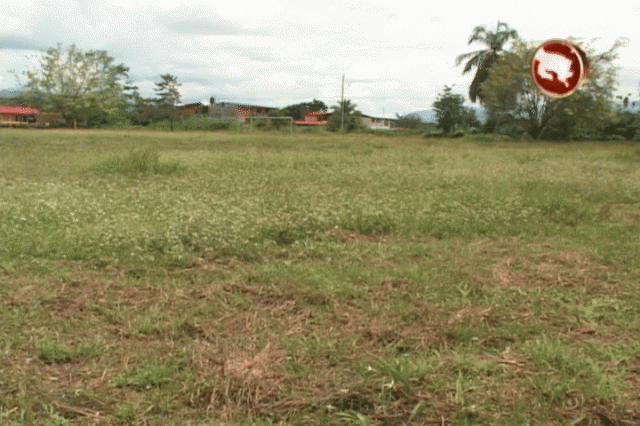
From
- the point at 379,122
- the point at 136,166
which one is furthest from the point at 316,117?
the point at 136,166

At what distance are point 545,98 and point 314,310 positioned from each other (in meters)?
36.3

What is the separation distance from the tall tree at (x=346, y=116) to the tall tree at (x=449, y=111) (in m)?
6.89

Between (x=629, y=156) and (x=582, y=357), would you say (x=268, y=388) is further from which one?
(x=629, y=156)

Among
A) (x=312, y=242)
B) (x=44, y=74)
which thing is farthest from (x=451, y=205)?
(x=44, y=74)

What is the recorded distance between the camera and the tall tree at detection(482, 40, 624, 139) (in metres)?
36.1

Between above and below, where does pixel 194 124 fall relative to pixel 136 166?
above

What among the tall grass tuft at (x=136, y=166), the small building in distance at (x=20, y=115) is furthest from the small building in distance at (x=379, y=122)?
the tall grass tuft at (x=136, y=166)

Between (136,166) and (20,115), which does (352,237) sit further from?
(20,115)

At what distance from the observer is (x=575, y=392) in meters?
2.89

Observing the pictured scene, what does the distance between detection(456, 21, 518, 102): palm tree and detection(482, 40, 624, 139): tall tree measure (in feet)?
14.9

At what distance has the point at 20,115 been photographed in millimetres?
37594

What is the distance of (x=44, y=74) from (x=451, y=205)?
30374 millimetres

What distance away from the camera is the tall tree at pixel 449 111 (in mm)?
47188

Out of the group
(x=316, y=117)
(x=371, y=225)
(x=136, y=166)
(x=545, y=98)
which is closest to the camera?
→ (x=371, y=225)
